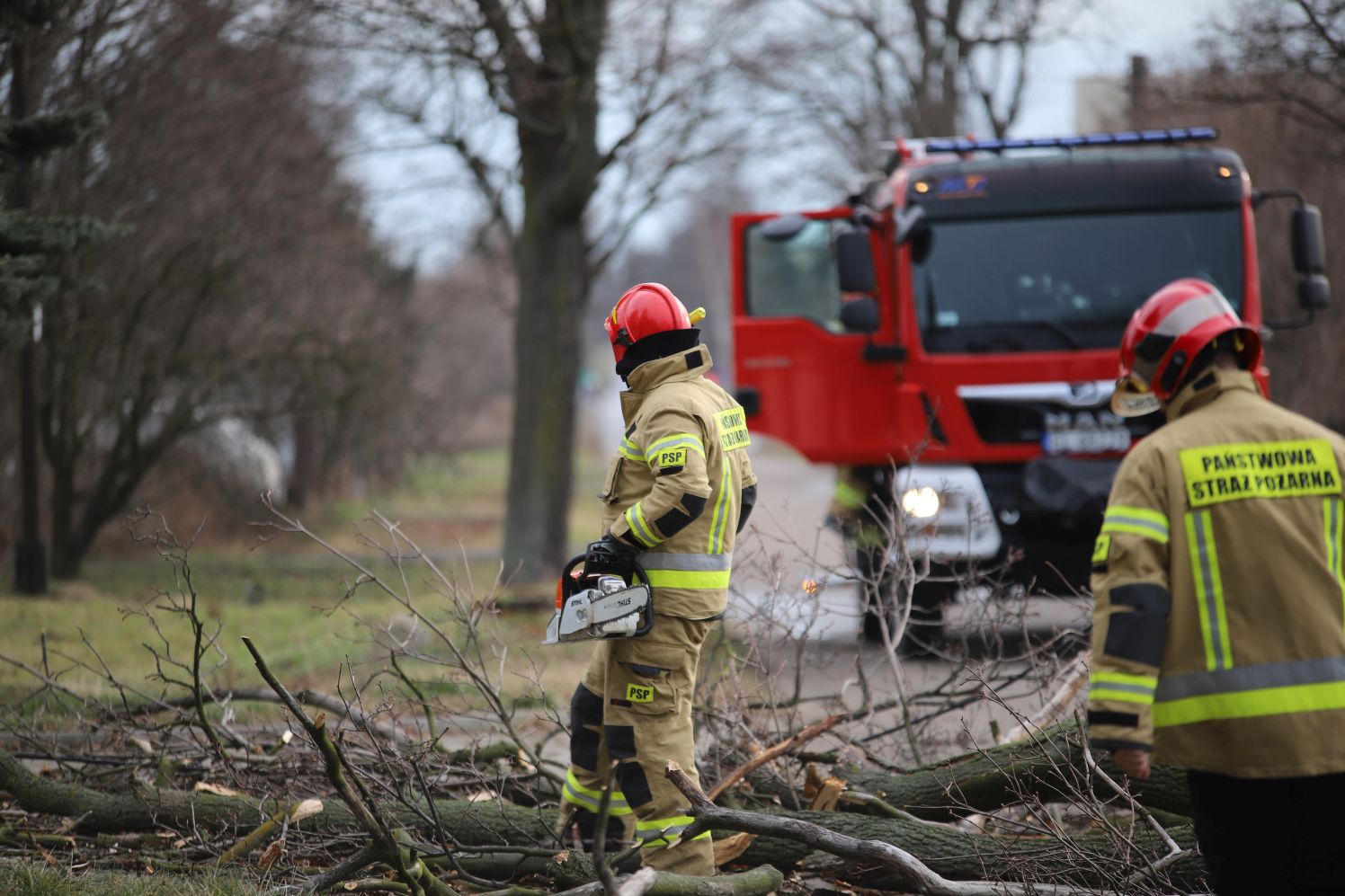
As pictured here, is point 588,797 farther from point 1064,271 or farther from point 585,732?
point 1064,271

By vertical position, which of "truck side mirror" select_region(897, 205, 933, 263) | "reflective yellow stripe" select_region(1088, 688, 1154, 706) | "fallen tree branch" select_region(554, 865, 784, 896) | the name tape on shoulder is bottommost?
"fallen tree branch" select_region(554, 865, 784, 896)

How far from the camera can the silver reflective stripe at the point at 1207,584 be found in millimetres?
2797

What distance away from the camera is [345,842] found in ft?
14.1

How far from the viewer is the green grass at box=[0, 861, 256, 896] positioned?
12.0 ft

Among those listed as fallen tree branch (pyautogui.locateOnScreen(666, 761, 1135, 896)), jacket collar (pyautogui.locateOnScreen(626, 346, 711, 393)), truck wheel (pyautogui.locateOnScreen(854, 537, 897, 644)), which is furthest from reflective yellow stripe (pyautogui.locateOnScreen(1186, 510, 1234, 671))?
truck wheel (pyautogui.locateOnScreen(854, 537, 897, 644))

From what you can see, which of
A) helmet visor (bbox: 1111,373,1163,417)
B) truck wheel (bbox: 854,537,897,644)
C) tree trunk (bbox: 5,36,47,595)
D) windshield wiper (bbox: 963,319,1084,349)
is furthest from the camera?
tree trunk (bbox: 5,36,47,595)

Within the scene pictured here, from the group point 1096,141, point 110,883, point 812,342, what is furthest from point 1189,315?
point 1096,141

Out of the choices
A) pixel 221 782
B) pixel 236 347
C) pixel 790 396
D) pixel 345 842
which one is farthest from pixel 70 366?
pixel 345 842

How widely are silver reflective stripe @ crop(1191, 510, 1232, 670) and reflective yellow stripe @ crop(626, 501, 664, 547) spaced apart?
5.57 ft

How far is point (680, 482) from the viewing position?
4.04m

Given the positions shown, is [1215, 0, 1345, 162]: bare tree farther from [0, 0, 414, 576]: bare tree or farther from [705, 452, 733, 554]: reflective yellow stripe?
[0, 0, 414, 576]: bare tree

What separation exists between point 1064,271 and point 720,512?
4476 millimetres

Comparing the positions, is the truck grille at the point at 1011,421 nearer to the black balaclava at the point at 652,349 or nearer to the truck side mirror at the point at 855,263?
the truck side mirror at the point at 855,263

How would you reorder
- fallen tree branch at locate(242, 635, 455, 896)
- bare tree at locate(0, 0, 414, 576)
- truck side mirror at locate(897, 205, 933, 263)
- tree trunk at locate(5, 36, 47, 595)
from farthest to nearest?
bare tree at locate(0, 0, 414, 576) < tree trunk at locate(5, 36, 47, 595) < truck side mirror at locate(897, 205, 933, 263) < fallen tree branch at locate(242, 635, 455, 896)
